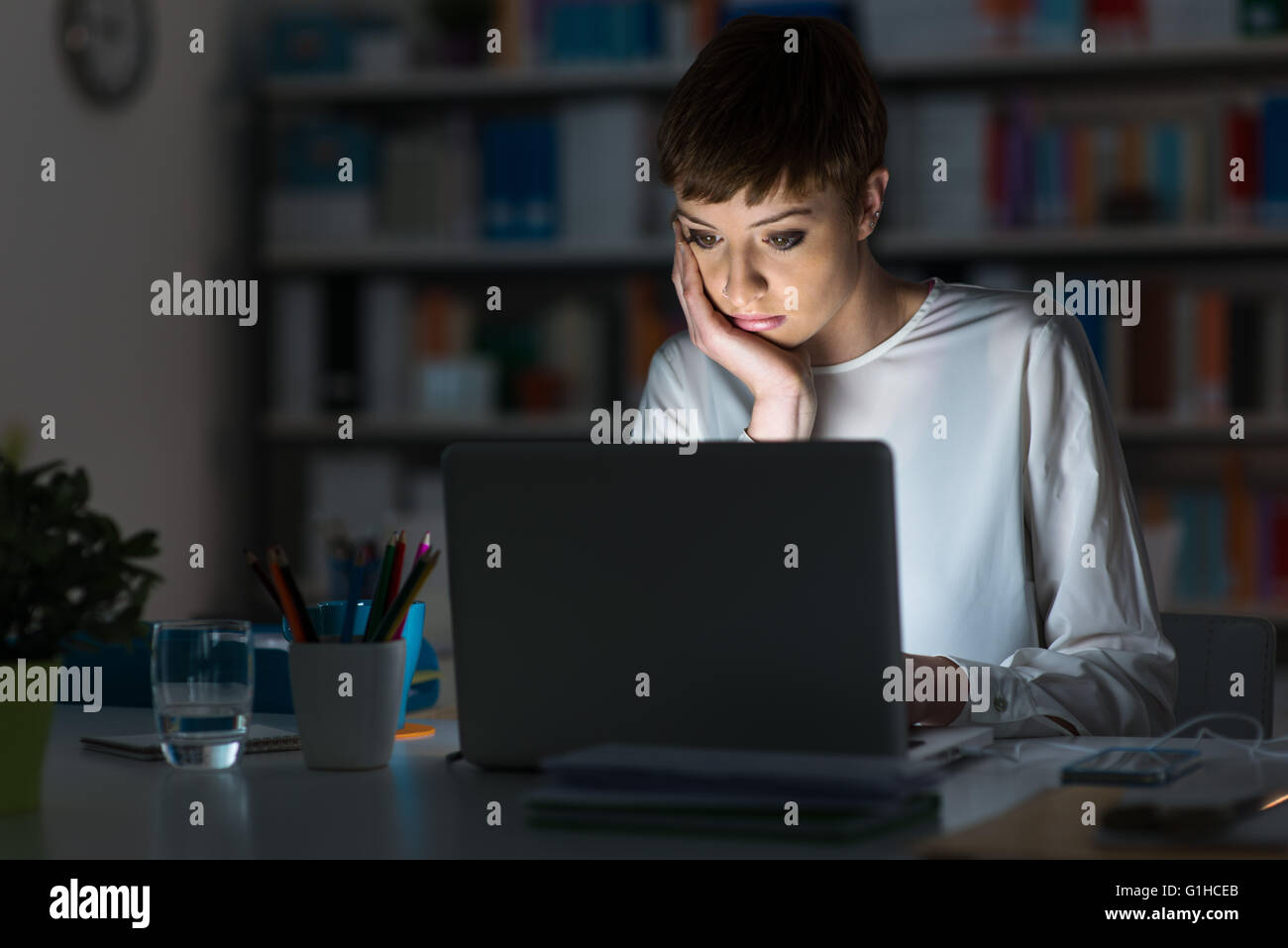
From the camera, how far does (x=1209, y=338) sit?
3039 millimetres

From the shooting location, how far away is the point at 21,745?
0.86 m

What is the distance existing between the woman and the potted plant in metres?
0.71

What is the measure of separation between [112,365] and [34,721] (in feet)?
7.19

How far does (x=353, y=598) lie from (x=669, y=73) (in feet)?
7.70

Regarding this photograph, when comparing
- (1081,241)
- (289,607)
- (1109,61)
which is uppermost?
(1109,61)

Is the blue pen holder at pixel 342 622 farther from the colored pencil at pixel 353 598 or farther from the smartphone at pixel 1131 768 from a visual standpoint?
the smartphone at pixel 1131 768

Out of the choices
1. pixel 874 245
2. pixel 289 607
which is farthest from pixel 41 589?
pixel 874 245

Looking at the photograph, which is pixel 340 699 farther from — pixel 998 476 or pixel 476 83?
pixel 476 83

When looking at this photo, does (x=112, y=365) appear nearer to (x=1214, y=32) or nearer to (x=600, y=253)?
(x=600, y=253)

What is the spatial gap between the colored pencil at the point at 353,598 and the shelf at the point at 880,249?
7.22ft

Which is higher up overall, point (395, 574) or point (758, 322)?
point (758, 322)

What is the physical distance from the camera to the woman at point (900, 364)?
1.38 m

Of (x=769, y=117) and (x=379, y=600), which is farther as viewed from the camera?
(x=769, y=117)
